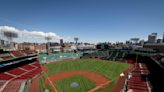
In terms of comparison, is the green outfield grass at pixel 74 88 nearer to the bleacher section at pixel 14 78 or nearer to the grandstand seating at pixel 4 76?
the bleacher section at pixel 14 78

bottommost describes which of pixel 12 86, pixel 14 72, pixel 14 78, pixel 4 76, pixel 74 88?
pixel 74 88

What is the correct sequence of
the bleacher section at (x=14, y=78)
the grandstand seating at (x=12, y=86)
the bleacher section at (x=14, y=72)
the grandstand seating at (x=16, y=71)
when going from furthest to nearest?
the grandstand seating at (x=16, y=71), the bleacher section at (x=14, y=72), the bleacher section at (x=14, y=78), the grandstand seating at (x=12, y=86)

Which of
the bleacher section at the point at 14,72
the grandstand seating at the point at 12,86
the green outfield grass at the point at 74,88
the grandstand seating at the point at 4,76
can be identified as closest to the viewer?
the grandstand seating at the point at 12,86

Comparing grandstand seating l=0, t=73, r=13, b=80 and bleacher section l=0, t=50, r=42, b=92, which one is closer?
bleacher section l=0, t=50, r=42, b=92

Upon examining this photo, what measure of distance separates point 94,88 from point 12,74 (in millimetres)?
25290

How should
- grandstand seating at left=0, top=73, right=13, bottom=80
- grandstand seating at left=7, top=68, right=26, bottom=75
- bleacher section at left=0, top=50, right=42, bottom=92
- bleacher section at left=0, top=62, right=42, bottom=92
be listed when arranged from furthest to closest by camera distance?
grandstand seating at left=7, top=68, right=26, bottom=75 < grandstand seating at left=0, top=73, right=13, bottom=80 < bleacher section at left=0, top=50, right=42, bottom=92 < bleacher section at left=0, top=62, right=42, bottom=92

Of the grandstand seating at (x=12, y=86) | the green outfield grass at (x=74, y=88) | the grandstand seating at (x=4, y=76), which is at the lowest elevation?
the green outfield grass at (x=74, y=88)

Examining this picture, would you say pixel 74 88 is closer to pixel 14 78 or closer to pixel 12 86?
pixel 12 86

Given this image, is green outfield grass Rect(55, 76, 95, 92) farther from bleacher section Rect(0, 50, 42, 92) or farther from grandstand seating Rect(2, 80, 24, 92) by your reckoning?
bleacher section Rect(0, 50, 42, 92)

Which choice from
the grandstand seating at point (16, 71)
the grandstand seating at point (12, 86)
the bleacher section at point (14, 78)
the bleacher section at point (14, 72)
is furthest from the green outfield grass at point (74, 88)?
the grandstand seating at point (16, 71)

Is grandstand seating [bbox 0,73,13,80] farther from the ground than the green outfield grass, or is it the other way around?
grandstand seating [bbox 0,73,13,80]

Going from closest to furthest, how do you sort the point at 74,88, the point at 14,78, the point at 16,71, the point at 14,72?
the point at 74,88, the point at 14,78, the point at 14,72, the point at 16,71

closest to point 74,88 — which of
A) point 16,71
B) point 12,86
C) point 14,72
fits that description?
point 12,86

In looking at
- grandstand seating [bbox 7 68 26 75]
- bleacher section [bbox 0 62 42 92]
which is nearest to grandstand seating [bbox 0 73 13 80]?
bleacher section [bbox 0 62 42 92]
